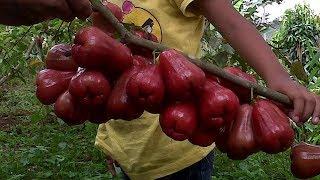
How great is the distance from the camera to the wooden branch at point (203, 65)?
4.58 feet

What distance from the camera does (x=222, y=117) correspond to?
137 cm

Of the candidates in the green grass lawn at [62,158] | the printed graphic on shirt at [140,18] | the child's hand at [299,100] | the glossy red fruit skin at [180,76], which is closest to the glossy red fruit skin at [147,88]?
the glossy red fruit skin at [180,76]

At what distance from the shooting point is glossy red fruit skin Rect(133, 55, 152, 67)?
145 cm

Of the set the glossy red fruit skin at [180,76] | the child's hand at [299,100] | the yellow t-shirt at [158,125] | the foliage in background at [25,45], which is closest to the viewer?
the glossy red fruit skin at [180,76]

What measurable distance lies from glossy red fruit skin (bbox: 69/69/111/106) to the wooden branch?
0.39 feet

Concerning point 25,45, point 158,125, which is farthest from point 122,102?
point 25,45

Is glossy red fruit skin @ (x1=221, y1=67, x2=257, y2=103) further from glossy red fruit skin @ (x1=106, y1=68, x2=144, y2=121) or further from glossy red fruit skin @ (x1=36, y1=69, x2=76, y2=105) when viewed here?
glossy red fruit skin @ (x1=36, y1=69, x2=76, y2=105)

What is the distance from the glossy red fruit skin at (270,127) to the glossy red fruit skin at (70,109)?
16.8 inches

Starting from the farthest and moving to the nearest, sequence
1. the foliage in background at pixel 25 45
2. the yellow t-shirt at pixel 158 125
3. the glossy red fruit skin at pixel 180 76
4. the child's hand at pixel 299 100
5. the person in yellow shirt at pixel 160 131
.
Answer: the foliage in background at pixel 25 45
the yellow t-shirt at pixel 158 125
the person in yellow shirt at pixel 160 131
the child's hand at pixel 299 100
the glossy red fruit skin at pixel 180 76

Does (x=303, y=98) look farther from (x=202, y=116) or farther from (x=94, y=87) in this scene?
(x=94, y=87)

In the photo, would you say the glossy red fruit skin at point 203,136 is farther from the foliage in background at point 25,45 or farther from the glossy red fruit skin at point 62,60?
the foliage in background at point 25,45

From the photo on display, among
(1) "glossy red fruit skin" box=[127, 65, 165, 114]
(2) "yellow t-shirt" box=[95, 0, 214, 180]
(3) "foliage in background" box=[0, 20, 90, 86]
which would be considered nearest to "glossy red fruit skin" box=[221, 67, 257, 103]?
(1) "glossy red fruit skin" box=[127, 65, 165, 114]

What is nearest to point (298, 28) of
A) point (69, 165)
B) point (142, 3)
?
point (69, 165)

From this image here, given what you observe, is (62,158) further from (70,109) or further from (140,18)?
(70,109)
